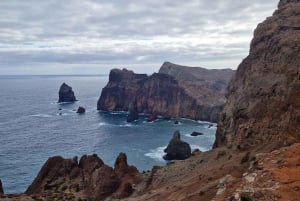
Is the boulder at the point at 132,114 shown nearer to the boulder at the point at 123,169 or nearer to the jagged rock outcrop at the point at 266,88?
the jagged rock outcrop at the point at 266,88

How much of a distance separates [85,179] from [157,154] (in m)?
49.1

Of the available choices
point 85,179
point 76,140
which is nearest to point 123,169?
point 85,179

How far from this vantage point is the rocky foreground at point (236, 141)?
156 ft

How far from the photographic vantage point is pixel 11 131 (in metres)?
157

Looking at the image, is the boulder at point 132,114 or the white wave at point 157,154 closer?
the white wave at point 157,154

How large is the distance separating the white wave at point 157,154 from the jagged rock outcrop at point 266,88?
124ft

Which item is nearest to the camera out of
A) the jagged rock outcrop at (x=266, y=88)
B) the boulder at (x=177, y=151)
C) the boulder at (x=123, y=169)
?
the jagged rock outcrop at (x=266, y=88)

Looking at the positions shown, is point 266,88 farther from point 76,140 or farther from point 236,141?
point 76,140

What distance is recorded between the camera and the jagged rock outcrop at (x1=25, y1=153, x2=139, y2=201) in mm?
68438

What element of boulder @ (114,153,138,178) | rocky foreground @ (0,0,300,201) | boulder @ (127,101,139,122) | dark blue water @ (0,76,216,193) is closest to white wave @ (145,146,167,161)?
dark blue water @ (0,76,216,193)

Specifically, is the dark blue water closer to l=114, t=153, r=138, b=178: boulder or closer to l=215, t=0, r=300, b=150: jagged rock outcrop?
l=114, t=153, r=138, b=178: boulder

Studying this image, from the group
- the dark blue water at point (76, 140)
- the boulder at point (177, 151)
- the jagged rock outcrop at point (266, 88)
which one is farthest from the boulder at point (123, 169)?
the boulder at point (177, 151)

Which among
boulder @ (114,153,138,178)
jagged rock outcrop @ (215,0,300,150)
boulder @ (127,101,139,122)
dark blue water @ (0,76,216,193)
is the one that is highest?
jagged rock outcrop @ (215,0,300,150)

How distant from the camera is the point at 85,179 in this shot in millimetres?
75812
